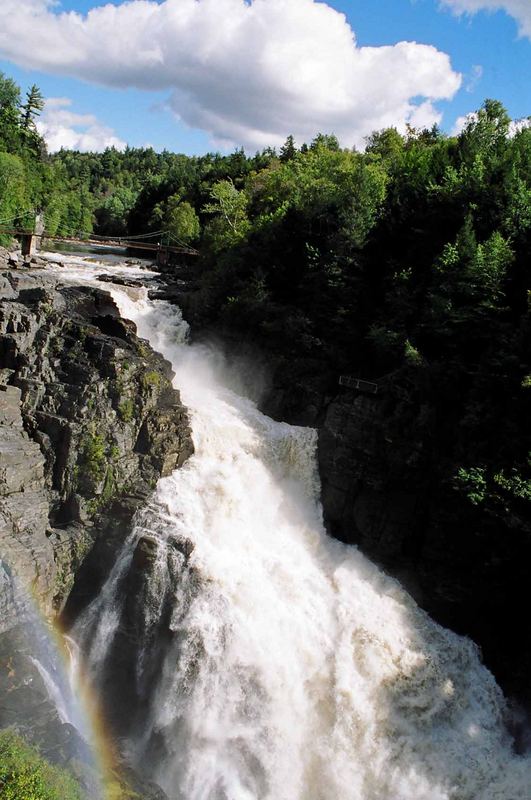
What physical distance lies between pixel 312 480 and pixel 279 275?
12.0 metres

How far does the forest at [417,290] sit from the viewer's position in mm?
19609

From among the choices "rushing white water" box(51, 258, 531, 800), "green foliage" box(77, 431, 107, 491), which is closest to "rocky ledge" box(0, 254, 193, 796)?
"green foliage" box(77, 431, 107, 491)

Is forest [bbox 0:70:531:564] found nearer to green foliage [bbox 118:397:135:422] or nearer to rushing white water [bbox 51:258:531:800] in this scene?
rushing white water [bbox 51:258:531:800]

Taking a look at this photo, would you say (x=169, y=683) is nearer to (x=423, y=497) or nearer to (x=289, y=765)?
(x=289, y=765)

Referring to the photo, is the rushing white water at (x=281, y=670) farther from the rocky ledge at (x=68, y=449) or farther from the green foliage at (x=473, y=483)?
the green foliage at (x=473, y=483)

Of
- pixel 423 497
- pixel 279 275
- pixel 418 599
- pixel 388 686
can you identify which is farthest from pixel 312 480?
pixel 279 275

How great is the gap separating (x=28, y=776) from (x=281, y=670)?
24.2ft

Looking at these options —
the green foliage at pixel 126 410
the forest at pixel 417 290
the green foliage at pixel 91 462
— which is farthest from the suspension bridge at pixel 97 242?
the green foliage at pixel 91 462

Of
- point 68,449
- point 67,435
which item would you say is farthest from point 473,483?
point 67,435

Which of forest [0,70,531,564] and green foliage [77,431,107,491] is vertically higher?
forest [0,70,531,564]

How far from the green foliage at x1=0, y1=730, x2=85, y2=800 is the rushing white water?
3988 millimetres

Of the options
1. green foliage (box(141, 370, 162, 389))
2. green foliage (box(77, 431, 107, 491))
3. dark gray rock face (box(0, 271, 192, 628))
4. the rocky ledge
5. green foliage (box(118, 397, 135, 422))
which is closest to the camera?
the rocky ledge

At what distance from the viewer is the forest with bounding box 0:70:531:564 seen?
772 inches

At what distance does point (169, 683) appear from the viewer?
16859 mm
